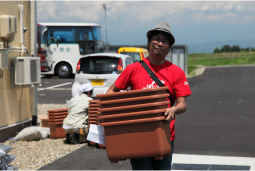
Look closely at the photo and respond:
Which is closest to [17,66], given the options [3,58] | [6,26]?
[3,58]

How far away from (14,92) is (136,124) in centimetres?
724

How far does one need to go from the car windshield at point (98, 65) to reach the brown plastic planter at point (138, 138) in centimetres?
1033

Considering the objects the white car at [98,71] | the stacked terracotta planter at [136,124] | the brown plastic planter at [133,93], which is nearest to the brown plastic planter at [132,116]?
the stacked terracotta planter at [136,124]

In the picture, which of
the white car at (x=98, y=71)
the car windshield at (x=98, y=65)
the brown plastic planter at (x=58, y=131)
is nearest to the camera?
the brown plastic planter at (x=58, y=131)

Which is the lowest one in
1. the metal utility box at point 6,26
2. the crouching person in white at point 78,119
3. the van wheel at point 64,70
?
the van wheel at point 64,70

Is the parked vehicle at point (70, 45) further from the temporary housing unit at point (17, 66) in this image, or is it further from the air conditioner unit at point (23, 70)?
the air conditioner unit at point (23, 70)

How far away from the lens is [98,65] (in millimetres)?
14523

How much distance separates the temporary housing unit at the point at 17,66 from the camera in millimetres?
10039

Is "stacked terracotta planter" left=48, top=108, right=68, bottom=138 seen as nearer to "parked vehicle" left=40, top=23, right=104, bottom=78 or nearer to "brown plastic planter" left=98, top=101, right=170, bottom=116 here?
"brown plastic planter" left=98, top=101, right=170, bottom=116

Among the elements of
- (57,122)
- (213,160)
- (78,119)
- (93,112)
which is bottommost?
(213,160)

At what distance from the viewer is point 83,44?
1341 inches

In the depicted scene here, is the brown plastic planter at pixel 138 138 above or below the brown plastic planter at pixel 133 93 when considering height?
below

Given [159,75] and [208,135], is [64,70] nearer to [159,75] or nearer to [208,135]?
[208,135]

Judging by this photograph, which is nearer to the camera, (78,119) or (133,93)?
(133,93)
